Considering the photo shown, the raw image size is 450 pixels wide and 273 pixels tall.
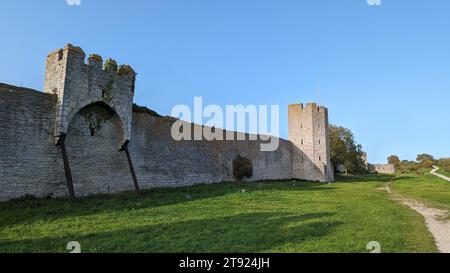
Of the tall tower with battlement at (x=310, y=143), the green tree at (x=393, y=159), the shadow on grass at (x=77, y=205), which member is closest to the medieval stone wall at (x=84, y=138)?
the shadow on grass at (x=77, y=205)

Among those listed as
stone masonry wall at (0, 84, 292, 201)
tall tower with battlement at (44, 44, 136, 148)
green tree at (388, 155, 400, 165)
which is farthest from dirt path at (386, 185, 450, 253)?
green tree at (388, 155, 400, 165)

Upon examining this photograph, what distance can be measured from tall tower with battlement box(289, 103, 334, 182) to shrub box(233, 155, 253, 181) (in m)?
9.13

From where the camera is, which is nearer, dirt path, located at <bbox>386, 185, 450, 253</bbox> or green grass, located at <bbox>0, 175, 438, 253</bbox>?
green grass, located at <bbox>0, 175, 438, 253</bbox>

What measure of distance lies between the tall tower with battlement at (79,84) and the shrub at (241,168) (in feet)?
36.1

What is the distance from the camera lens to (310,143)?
3369 cm

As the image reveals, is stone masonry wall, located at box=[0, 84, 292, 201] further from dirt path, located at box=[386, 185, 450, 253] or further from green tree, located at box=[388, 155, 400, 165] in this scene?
green tree, located at box=[388, 155, 400, 165]

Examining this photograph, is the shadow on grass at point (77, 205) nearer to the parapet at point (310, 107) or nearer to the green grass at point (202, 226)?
the green grass at point (202, 226)

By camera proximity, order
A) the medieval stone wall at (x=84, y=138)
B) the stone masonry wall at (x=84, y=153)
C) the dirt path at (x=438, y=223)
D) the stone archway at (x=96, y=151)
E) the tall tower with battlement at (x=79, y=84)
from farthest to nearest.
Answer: the stone archway at (x=96, y=151)
the tall tower with battlement at (x=79, y=84)
the medieval stone wall at (x=84, y=138)
the stone masonry wall at (x=84, y=153)
the dirt path at (x=438, y=223)

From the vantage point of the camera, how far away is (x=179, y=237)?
779 centimetres

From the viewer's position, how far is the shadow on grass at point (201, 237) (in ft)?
22.6

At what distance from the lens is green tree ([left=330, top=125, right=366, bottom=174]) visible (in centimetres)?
4381

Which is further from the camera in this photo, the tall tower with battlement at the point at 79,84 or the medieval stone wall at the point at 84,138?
the tall tower with battlement at the point at 79,84

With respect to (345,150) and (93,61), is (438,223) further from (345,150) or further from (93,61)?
(345,150)
